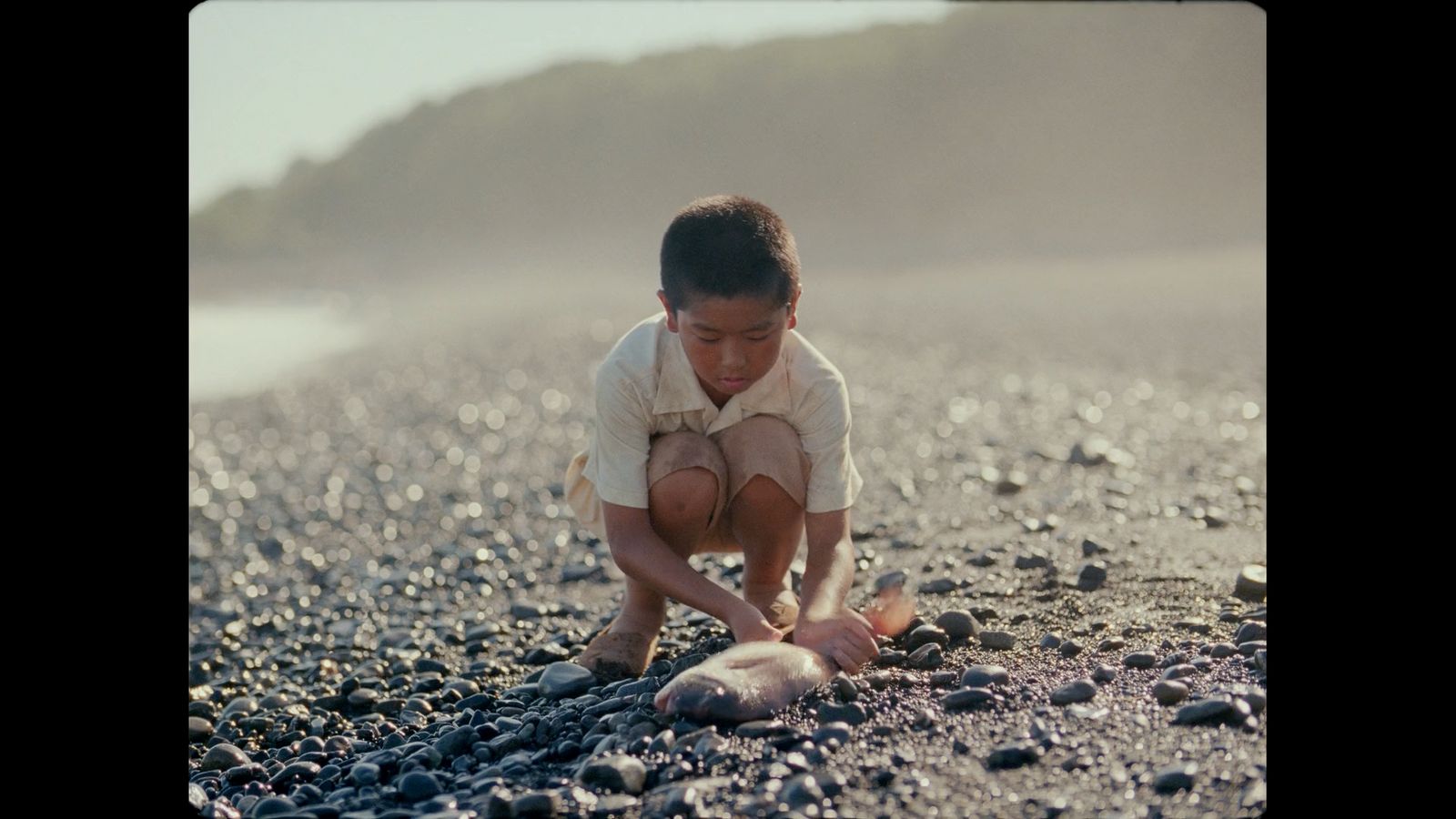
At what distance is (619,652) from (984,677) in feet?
3.83

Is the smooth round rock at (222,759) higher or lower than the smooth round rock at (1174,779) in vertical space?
lower

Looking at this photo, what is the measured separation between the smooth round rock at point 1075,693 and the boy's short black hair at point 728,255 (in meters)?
1.21

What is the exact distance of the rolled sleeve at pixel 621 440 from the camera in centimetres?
358

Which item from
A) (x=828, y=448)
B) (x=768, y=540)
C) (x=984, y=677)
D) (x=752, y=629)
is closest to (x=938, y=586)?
(x=768, y=540)

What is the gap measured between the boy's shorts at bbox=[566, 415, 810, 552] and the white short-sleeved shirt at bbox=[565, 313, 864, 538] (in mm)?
28

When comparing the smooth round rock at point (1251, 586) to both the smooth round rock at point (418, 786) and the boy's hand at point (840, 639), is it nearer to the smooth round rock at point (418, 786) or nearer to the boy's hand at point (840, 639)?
the boy's hand at point (840, 639)

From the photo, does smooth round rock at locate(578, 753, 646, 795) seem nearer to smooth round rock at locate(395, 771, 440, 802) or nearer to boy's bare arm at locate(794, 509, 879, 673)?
smooth round rock at locate(395, 771, 440, 802)

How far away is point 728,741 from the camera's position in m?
2.90

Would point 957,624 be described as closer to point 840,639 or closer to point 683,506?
point 840,639

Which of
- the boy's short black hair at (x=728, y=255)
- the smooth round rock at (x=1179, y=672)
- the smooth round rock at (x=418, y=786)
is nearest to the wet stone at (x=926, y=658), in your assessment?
the smooth round rock at (x=1179, y=672)

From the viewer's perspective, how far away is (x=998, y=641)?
3721 mm
